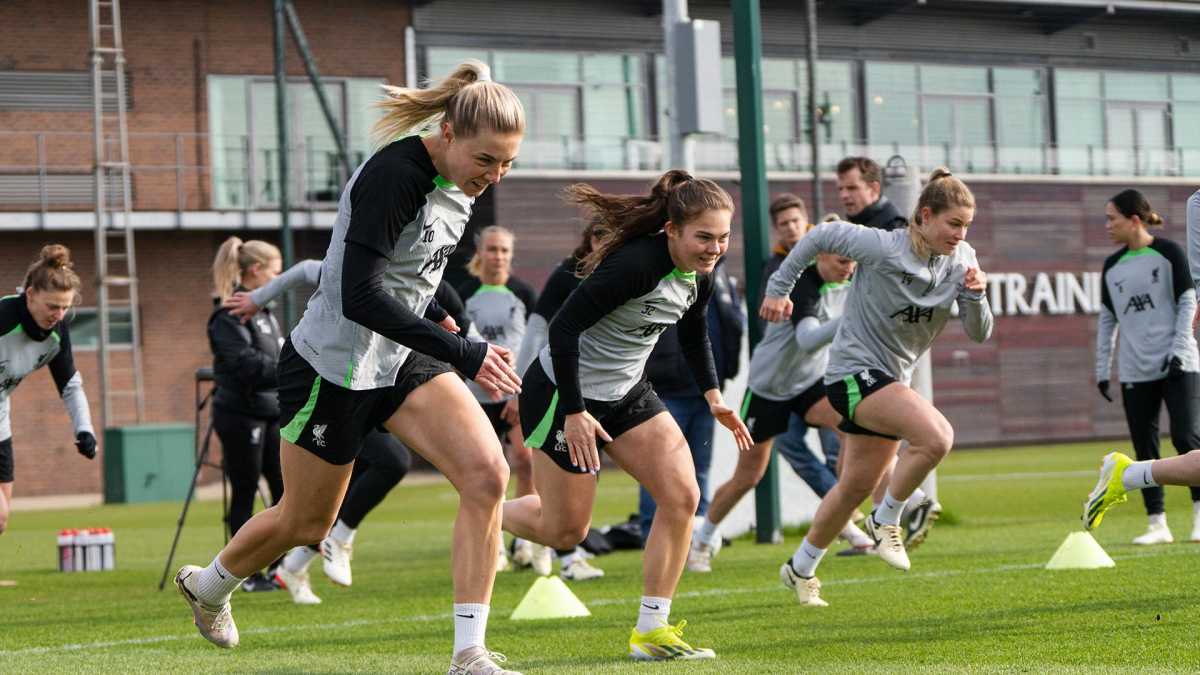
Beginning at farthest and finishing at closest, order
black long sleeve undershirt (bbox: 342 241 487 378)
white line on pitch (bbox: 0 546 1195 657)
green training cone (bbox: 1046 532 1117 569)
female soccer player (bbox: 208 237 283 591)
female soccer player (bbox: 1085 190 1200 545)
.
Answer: female soccer player (bbox: 1085 190 1200 545) → female soccer player (bbox: 208 237 283 591) → green training cone (bbox: 1046 532 1117 569) → white line on pitch (bbox: 0 546 1195 657) → black long sleeve undershirt (bbox: 342 241 487 378)

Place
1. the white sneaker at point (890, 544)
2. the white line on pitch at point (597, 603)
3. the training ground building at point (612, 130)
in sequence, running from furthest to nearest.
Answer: the training ground building at point (612, 130)
the white sneaker at point (890, 544)
the white line on pitch at point (597, 603)

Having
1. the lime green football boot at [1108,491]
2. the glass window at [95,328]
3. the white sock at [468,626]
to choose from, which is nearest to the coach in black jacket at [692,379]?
the lime green football boot at [1108,491]

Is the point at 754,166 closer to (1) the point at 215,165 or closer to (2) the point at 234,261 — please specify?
(2) the point at 234,261

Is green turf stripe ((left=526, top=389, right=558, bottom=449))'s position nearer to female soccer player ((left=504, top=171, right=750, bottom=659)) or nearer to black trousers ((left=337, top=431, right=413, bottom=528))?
female soccer player ((left=504, top=171, right=750, bottom=659))

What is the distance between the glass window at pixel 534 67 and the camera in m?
29.7

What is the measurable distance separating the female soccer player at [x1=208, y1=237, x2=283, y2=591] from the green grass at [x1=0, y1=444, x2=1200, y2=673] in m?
0.72

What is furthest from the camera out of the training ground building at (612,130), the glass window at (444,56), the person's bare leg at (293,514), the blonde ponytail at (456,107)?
the glass window at (444,56)

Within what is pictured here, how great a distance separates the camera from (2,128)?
2705 cm

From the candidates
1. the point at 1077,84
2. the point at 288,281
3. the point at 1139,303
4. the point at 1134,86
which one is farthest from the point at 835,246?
the point at 1134,86

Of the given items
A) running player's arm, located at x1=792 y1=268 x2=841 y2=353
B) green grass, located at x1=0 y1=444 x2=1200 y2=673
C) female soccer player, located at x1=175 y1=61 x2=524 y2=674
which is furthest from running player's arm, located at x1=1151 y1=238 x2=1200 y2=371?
female soccer player, located at x1=175 y1=61 x2=524 y2=674

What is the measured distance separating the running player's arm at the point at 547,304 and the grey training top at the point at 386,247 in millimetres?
3343

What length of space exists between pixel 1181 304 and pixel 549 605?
481 cm

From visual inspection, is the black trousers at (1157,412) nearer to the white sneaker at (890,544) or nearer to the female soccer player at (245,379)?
the white sneaker at (890,544)

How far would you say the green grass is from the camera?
19.3ft
